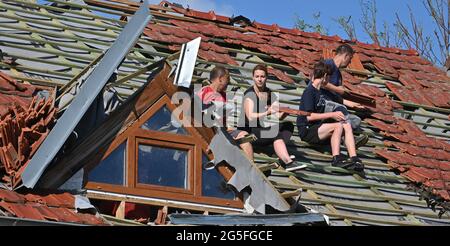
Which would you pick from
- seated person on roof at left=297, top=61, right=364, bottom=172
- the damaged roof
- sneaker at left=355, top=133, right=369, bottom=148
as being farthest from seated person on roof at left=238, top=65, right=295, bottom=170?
sneaker at left=355, top=133, right=369, bottom=148

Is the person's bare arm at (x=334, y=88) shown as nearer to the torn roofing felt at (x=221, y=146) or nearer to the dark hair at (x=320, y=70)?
the dark hair at (x=320, y=70)

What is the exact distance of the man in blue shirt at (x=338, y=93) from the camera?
564 inches

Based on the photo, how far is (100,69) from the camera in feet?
38.9

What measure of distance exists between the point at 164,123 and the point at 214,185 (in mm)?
757

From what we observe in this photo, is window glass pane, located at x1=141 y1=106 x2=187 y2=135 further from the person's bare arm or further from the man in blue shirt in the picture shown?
the person's bare arm

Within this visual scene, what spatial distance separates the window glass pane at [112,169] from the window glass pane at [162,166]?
0.18 m

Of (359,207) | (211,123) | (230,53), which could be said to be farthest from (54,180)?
(230,53)

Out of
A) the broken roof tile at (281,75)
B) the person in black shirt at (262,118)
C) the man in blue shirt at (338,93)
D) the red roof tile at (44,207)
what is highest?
the broken roof tile at (281,75)

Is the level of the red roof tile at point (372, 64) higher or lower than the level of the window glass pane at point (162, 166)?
higher

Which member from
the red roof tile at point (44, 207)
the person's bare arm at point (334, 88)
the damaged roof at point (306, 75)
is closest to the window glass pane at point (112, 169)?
the red roof tile at point (44, 207)

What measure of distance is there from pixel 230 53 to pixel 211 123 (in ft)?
14.1

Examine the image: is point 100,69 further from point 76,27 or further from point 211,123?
point 76,27

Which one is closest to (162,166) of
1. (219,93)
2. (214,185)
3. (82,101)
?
(214,185)
